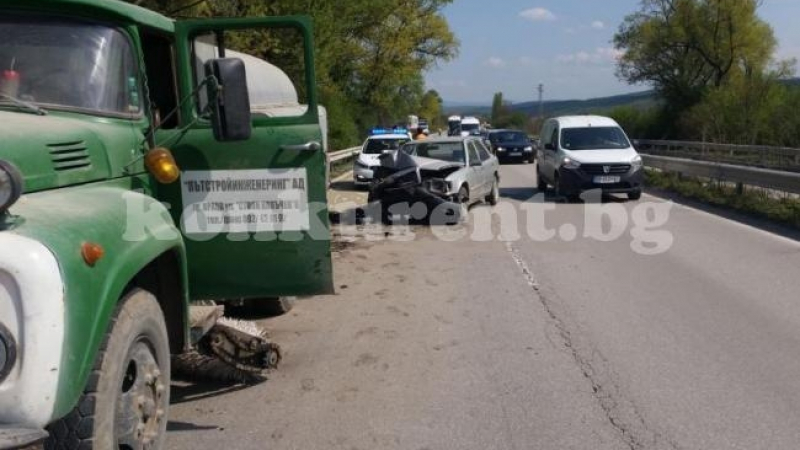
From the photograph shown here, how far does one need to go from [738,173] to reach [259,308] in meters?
12.7

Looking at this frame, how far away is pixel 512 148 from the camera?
36250 mm

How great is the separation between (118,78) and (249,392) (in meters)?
2.29

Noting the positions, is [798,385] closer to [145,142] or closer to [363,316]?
[363,316]

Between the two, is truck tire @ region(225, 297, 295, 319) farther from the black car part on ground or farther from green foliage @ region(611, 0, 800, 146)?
green foliage @ region(611, 0, 800, 146)

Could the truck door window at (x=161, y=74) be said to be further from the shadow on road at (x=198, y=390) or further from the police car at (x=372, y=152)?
the police car at (x=372, y=152)

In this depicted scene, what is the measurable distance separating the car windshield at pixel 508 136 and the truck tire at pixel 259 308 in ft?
99.1

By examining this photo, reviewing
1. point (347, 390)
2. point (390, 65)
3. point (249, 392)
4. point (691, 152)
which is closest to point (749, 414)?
point (347, 390)

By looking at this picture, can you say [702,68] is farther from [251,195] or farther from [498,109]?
[498,109]

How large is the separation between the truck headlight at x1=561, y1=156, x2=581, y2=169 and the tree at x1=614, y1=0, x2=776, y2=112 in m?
34.6

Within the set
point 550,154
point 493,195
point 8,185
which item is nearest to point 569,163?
point 550,154

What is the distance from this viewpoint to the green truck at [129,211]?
2.84 m

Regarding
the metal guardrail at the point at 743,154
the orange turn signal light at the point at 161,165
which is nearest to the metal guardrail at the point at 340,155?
the metal guardrail at the point at 743,154

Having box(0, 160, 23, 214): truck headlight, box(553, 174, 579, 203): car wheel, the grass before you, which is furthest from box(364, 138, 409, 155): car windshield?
box(0, 160, 23, 214): truck headlight

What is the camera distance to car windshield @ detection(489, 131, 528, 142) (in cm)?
3697
